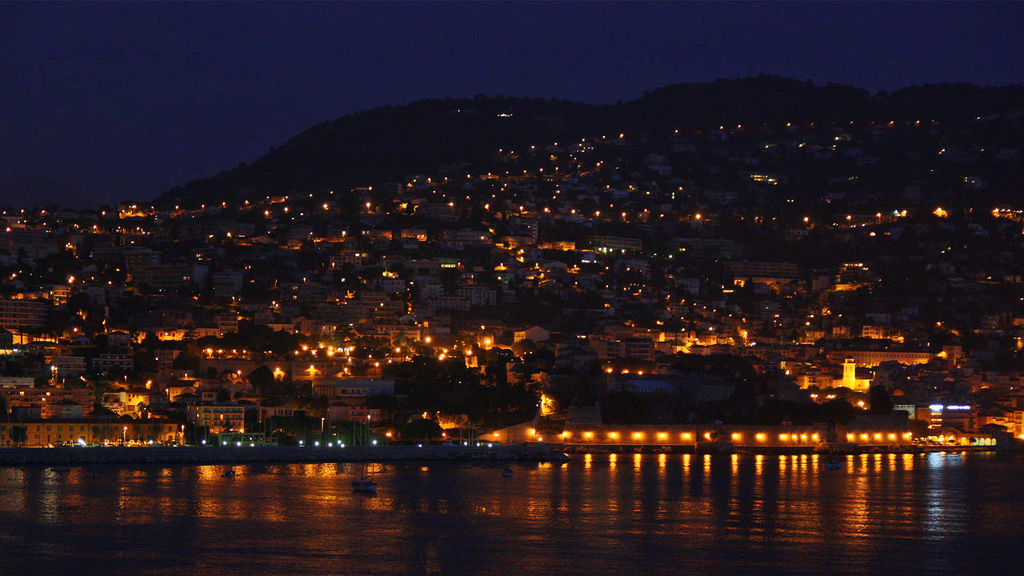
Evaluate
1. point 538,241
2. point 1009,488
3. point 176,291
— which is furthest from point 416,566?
point 538,241

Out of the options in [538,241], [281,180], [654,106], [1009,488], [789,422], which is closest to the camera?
[1009,488]

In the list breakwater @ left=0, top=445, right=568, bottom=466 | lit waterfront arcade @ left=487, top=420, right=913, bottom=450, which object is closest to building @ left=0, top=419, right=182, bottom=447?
breakwater @ left=0, top=445, right=568, bottom=466

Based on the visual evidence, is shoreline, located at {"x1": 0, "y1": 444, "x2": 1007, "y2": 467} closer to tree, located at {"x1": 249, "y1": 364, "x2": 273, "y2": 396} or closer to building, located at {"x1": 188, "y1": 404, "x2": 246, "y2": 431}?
building, located at {"x1": 188, "y1": 404, "x2": 246, "y2": 431}

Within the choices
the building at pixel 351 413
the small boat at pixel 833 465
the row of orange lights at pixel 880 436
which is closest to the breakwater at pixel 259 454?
the building at pixel 351 413

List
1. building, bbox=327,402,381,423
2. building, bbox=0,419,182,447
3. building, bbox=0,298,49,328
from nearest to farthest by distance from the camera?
building, bbox=0,419,182,447
building, bbox=327,402,381,423
building, bbox=0,298,49,328

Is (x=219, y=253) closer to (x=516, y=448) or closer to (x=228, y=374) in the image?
(x=228, y=374)

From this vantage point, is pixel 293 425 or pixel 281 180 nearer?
pixel 293 425

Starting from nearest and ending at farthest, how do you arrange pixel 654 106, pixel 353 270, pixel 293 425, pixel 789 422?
pixel 293 425 → pixel 789 422 → pixel 353 270 → pixel 654 106
